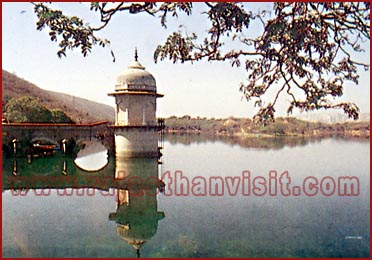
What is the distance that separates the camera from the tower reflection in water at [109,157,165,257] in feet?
28.8

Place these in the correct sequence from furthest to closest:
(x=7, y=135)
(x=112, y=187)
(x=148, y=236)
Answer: (x=7, y=135) → (x=112, y=187) → (x=148, y=236)

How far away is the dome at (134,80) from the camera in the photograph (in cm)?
2262

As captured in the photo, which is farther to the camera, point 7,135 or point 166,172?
point 7,135

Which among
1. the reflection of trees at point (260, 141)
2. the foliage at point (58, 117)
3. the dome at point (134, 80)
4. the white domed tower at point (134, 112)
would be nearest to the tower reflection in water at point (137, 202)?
the white domed tower at point (134, 112)

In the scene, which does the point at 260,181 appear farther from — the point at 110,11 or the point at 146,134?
the point at 110,11

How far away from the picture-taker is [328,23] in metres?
3.67

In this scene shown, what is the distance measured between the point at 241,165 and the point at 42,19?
67.2 feet

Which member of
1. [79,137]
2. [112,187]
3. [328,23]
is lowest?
[112,187]

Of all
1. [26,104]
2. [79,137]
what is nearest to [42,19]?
[79,137]

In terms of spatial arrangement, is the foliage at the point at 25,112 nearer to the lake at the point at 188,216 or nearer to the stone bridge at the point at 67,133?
the stone bridge at the point at 67,133

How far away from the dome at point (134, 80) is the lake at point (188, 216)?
20.0 ft

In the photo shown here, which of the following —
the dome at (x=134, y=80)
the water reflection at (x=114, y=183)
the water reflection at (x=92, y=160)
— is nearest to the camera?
the water reflection at (x=114, y=183)

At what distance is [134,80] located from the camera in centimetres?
2264

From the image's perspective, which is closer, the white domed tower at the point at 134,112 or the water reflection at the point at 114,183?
the water reflection at the point at 114,183
